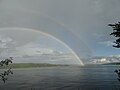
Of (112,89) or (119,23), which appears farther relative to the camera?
(112,89)

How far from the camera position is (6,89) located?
102188mm

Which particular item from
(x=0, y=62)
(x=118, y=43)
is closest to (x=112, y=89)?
(x=118, y=43)

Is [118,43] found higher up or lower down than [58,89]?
higher up

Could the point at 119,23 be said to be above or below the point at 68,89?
above

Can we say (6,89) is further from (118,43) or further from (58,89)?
(118,43)

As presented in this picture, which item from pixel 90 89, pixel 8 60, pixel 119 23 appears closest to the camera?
pixel 8 60

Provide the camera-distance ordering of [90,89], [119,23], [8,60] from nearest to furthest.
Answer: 1. [8,60]
2. [119,23]
3. [90,89]

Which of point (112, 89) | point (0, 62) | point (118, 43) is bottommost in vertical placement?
point (112, 89)

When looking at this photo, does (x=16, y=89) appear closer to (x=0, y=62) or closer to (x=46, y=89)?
(x=46, y=89)

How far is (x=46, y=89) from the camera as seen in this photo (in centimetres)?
10144

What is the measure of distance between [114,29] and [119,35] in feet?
2.74

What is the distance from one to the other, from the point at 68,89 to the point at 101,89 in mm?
15293

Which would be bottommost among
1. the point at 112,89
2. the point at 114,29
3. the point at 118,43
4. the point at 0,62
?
the point at 112,89

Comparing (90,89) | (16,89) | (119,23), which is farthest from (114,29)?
(16,89)
